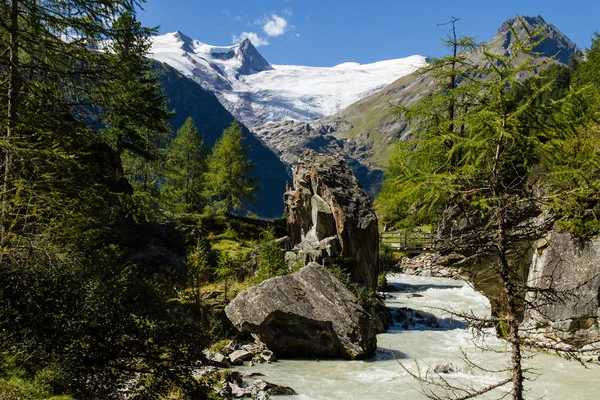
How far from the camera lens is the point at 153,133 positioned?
29.5m

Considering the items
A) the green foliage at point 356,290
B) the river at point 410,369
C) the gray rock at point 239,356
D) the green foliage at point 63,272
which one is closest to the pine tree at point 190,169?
the green foliage at point 356,290

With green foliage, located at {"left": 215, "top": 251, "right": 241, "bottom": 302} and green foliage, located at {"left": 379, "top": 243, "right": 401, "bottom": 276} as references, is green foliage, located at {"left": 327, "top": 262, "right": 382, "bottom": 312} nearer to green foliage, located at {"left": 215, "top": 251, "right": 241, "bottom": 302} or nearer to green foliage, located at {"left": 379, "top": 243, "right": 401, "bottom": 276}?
green foliage, located at {"left": 215, "top": 251, "right": 241, "bottom": 302}

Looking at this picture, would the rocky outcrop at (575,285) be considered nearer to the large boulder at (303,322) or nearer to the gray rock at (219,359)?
the large boulder at (303,322)

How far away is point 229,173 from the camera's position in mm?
43188

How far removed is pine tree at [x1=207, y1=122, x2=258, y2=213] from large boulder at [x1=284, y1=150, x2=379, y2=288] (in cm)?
2022

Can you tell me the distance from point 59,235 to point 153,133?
65.3 ft

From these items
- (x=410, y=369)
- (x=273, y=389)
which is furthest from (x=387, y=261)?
(x=273, y=389)

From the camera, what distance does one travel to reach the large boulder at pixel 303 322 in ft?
44.2

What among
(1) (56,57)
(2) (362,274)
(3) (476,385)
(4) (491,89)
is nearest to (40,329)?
(1) (56,57)

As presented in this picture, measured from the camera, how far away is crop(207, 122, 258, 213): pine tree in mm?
42375

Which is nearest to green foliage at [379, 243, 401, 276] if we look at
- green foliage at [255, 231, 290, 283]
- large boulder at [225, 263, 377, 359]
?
green foliage at [255, 231, 290, 283]

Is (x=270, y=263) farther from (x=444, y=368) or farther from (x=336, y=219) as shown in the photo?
(x=444, y=368)

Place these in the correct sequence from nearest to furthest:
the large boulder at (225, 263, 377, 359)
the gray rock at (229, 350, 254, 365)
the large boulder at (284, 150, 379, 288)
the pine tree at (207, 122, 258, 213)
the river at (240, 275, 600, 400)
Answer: the river at (240, 275, 600, 400)
the gray rock at (229, 350, 254, 365)
the large boulder at (225, 263, 377, 359)
the large boulder at (284, 150, 379, 288)
the pine tree at (207, 122, 258, 213)

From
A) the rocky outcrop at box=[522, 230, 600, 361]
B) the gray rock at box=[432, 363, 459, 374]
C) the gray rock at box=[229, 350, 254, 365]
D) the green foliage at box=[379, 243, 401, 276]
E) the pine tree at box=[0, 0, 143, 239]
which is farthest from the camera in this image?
the green foliage at box=[379, 243, 401, 276]
